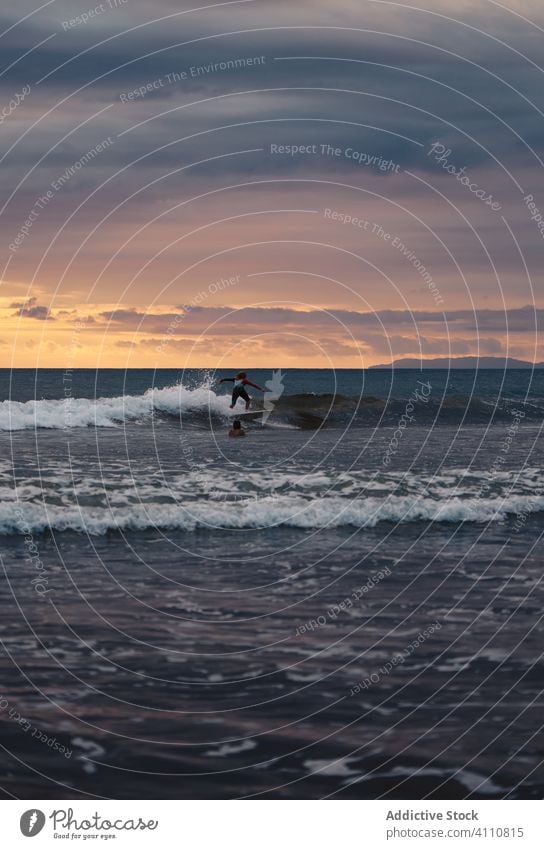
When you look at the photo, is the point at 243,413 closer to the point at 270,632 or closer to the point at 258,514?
the point at 258,514

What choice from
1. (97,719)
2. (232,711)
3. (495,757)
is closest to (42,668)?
(97,719)

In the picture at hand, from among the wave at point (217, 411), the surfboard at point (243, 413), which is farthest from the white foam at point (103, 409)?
the surfboard at point (243, 413)

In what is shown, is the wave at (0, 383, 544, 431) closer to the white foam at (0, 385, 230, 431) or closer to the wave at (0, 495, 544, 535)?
the white foam at (0, 385, 230, 431)

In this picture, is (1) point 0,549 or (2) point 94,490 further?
(2) point 94,490
